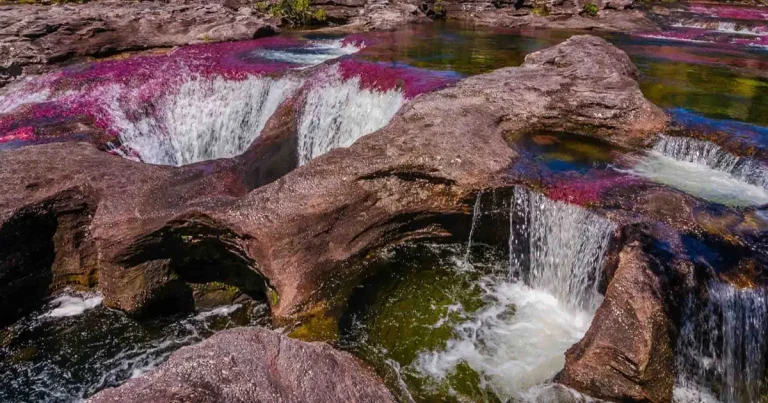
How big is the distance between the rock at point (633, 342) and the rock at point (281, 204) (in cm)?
330

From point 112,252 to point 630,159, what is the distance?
1112 centimetres

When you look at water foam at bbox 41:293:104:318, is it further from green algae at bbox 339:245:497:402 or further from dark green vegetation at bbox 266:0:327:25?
dark green vegetation at bbox 266:0:327:25

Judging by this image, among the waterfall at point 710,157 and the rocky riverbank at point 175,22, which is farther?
the rocky riverbank at point 175,22

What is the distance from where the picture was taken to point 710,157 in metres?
10.9

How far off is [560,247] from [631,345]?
2698 millimetres

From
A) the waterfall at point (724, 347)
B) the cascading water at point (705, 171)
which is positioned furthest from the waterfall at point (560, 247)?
the cascading water at point (705, 171)

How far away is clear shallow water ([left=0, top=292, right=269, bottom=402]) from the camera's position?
826cm

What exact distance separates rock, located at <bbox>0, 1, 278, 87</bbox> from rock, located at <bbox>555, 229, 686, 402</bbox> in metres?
23.2

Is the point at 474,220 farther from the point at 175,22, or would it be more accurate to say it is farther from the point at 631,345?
the point at 175,22

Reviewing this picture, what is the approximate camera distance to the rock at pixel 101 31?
20.9 metres

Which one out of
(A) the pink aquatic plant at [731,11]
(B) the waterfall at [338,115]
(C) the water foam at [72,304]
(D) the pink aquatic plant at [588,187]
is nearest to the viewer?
(D) the pink aquatic plant at [588,187]

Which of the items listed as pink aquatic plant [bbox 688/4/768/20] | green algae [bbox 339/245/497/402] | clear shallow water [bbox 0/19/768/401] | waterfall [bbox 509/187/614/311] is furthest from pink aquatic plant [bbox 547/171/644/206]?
pink aquatic plant [bbox 688/4/768/20]

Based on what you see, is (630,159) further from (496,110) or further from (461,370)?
(461,370)

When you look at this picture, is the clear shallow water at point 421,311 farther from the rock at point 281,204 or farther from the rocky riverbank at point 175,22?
the rocky riverbank at point 175,22
